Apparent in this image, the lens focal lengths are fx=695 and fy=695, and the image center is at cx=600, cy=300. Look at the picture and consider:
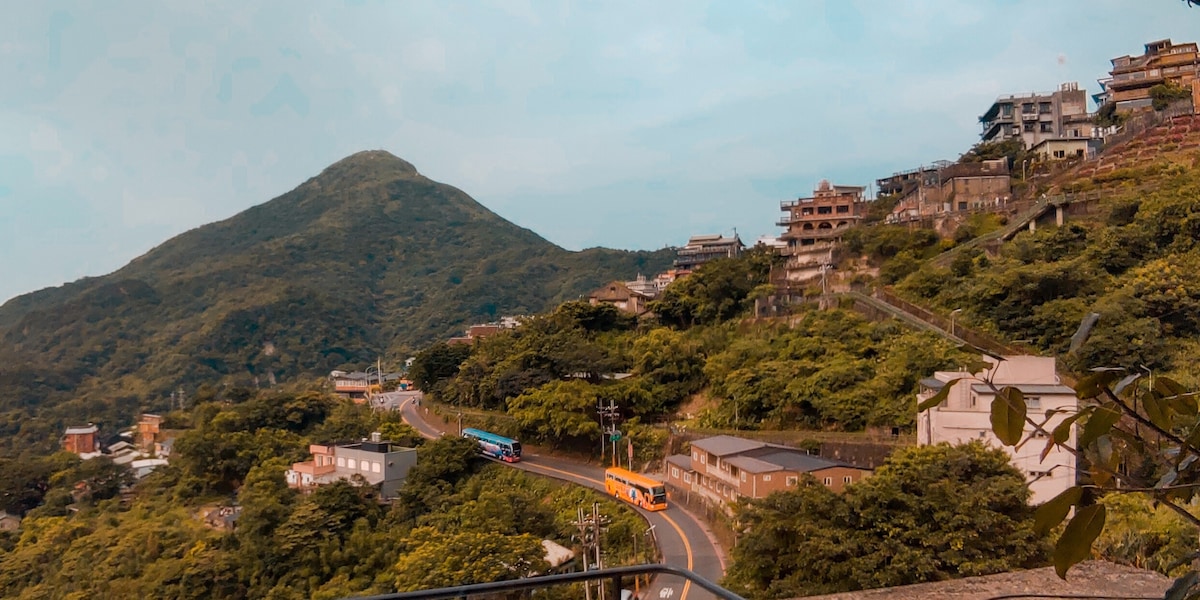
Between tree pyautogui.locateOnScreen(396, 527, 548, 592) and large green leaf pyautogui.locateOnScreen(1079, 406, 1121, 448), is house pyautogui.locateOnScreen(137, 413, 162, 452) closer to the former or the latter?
tree pyautogui.locateOnScreen(396, 527, 548, 592)

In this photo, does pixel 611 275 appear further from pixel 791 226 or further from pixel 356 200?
pixel 356 200

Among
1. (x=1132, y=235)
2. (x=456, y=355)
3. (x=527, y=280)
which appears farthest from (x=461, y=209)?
(x=1132, y=235)

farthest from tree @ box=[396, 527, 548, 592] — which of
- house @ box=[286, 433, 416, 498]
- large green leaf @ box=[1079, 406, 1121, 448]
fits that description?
large green leaf @ box=[1079, 406, 1121, 448]

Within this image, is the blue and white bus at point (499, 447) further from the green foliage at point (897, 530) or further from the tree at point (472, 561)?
the green foliage at point (897, 530)

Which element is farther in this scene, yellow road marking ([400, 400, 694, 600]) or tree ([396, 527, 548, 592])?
tree ([396, 527, 548, 592])

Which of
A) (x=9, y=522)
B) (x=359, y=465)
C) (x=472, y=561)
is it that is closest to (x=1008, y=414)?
(x=472, y=561)

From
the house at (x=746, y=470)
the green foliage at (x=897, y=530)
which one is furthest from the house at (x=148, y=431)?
the green foliage at (x=897, y=530)
